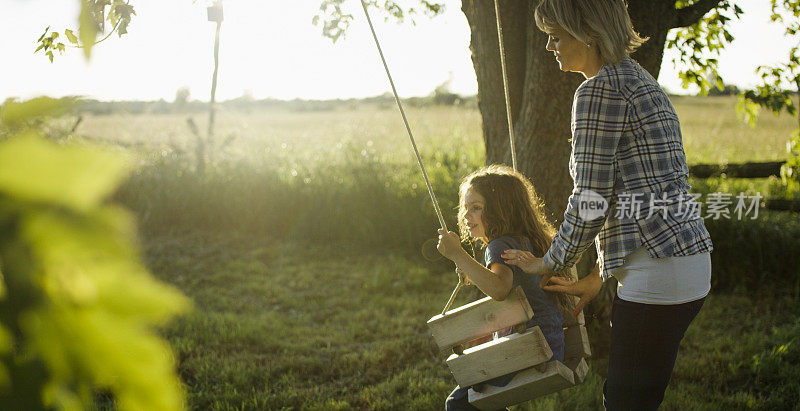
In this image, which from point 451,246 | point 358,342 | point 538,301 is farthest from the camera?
point 358,342

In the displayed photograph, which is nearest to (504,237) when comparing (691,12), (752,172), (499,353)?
(499,353)

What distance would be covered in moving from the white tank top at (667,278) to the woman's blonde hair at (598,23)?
56 cm

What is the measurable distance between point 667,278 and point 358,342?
322 cm

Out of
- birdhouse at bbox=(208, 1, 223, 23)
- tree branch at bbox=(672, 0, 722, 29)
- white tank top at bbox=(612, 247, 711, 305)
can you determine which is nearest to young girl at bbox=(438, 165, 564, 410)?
white tank top at bbox=(612, 247, 711, 305)

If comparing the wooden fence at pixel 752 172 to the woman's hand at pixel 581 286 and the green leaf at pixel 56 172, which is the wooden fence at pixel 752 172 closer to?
the woman's hand at pixel 581 286

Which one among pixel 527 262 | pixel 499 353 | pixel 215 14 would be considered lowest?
pixel 499 353

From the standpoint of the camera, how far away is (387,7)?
513cm

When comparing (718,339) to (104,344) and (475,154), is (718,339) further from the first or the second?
(104,344)

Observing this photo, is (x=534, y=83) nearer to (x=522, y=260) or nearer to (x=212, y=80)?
(x=522, y=260)

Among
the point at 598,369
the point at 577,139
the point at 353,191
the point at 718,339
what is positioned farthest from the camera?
the point at 353,191

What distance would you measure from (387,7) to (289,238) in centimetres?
338

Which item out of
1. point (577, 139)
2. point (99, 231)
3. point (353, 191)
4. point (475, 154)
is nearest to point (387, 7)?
point (353, 191)

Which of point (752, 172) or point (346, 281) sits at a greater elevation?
point (752, 172)

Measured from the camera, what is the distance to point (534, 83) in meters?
3.24
